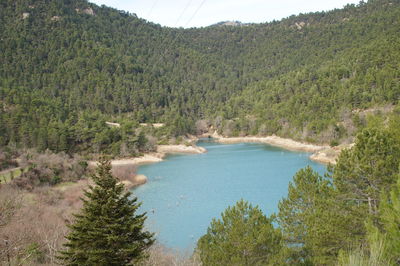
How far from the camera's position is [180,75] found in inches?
5295

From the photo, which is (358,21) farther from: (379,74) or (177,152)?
(177,152)

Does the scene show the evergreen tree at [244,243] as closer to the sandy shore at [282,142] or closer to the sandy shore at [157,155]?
the sandy shore at [157,155]

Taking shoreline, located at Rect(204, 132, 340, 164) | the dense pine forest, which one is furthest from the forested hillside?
shoreline, located at Rect(204, 132, 340, 164)

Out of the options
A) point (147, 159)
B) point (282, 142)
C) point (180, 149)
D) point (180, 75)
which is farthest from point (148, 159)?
point (180, 75)

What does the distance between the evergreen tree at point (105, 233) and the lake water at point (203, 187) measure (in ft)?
35.4

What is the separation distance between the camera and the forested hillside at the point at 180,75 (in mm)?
56000

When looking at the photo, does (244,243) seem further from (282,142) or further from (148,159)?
(282,142)

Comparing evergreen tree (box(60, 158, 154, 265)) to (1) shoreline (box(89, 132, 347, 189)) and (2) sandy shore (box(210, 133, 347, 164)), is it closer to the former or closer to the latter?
(1) shoreline (box(89, 132, 347, 189))

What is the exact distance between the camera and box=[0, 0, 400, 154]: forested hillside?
2205 inches

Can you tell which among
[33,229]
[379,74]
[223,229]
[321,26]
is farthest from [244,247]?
[321,26]

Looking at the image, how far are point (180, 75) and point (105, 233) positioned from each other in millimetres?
128273

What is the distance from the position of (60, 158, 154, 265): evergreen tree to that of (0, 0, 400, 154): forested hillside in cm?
4034

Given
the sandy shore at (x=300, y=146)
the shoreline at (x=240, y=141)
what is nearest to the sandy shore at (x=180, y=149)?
the shoreline at (x=240, y=141)

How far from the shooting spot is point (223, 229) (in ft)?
39.0
